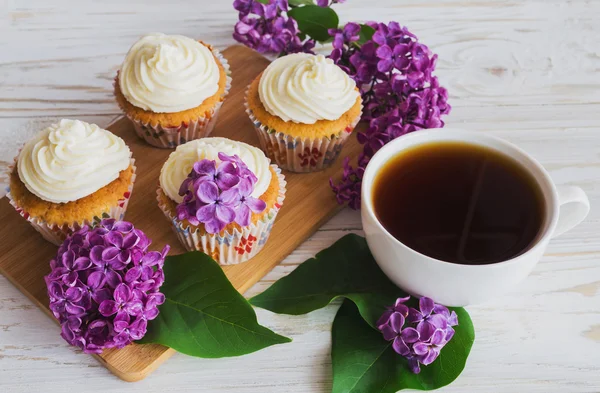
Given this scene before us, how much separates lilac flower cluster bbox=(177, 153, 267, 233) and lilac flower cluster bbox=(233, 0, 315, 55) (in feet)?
2.24

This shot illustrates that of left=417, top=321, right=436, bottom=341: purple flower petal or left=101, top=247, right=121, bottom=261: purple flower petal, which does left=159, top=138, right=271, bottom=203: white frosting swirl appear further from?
left=417, top=321, right=436, bottom=341: purple flower petal

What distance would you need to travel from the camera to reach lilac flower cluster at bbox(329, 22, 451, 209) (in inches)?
73.6

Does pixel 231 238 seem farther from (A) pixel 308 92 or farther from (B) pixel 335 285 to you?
(A) pixel 308 92

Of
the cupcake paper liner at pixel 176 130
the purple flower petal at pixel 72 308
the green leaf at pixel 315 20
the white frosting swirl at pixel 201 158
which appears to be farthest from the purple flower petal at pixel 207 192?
the green leaf at pixel 315 20

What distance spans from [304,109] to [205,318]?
60 cm

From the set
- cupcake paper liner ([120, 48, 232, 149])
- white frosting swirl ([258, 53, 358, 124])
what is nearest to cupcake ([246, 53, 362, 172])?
white frosting swirl ([258, 53, 358, 124])

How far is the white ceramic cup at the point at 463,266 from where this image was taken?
4.81 ft

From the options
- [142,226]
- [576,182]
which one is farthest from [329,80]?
[576,182]

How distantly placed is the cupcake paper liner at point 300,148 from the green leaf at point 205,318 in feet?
1.39

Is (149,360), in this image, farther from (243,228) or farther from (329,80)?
(329,80)

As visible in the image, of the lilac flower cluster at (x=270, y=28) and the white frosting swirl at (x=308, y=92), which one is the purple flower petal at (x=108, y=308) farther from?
the lilac flower cluster at (x=270, y=28)

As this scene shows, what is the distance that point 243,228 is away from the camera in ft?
5.54

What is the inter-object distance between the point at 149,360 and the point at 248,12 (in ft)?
3.69

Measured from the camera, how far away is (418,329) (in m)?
1.53
